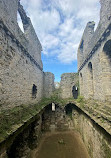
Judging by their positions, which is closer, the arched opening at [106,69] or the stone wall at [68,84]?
the arched opening at [106,69]

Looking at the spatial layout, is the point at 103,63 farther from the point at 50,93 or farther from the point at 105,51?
the point at 50,93

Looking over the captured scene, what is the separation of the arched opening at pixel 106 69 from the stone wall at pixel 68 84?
25.2 feet

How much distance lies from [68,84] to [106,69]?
26.8 feet

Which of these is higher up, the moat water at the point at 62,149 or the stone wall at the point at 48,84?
the stone wall at the point at 48,84

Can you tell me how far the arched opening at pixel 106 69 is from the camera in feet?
15.0

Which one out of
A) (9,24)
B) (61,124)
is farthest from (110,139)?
(61,124)

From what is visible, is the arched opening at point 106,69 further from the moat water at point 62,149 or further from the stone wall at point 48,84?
the stone wall at point 48,84

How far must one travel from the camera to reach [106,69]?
4824mm

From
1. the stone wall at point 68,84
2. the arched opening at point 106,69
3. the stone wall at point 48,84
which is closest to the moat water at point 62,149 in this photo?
the arched opening at point 106,69

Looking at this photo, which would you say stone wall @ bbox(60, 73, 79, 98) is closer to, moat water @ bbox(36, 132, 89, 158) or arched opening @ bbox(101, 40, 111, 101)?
moat water @ bbox(36, 132, 89, 158)

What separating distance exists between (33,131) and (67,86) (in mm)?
7955

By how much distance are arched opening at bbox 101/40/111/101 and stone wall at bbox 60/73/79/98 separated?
25.2 feet

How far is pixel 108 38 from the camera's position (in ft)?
14.0

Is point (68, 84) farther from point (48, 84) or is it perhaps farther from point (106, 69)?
point (106, 69)
